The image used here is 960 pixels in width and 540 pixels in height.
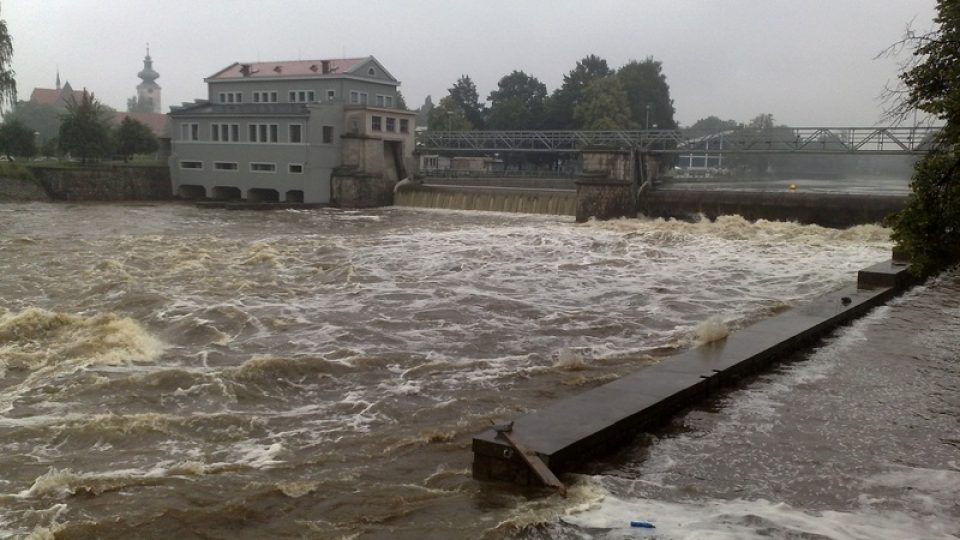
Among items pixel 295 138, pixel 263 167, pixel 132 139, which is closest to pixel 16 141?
pixel 132 139

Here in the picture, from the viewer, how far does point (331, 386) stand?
35.0ft

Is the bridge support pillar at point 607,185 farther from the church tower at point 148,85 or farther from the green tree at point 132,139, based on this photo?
the church tower at point 148,85

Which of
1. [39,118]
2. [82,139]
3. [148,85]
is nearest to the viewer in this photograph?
[82,139]

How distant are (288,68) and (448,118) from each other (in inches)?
679

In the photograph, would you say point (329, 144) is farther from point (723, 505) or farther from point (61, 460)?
→ point (723, 505)

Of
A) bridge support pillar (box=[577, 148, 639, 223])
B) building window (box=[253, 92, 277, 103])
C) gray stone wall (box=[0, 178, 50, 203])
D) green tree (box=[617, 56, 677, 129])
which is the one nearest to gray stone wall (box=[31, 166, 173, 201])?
gray stone wall (box=[0, 178, 50, 203])

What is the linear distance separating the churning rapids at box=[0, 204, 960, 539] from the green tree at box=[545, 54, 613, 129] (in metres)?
49.1

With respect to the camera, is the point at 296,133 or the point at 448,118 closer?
the point at 296,133

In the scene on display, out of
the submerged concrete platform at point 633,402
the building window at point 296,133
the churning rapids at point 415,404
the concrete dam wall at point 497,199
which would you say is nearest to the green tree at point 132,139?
the building window at point 296,133

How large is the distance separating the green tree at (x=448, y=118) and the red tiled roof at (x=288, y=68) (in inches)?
604

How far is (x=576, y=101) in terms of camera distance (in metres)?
70.0

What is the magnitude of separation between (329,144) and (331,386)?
39.2m

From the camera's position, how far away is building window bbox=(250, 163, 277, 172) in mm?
48606

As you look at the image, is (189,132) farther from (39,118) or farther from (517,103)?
(39,118)
